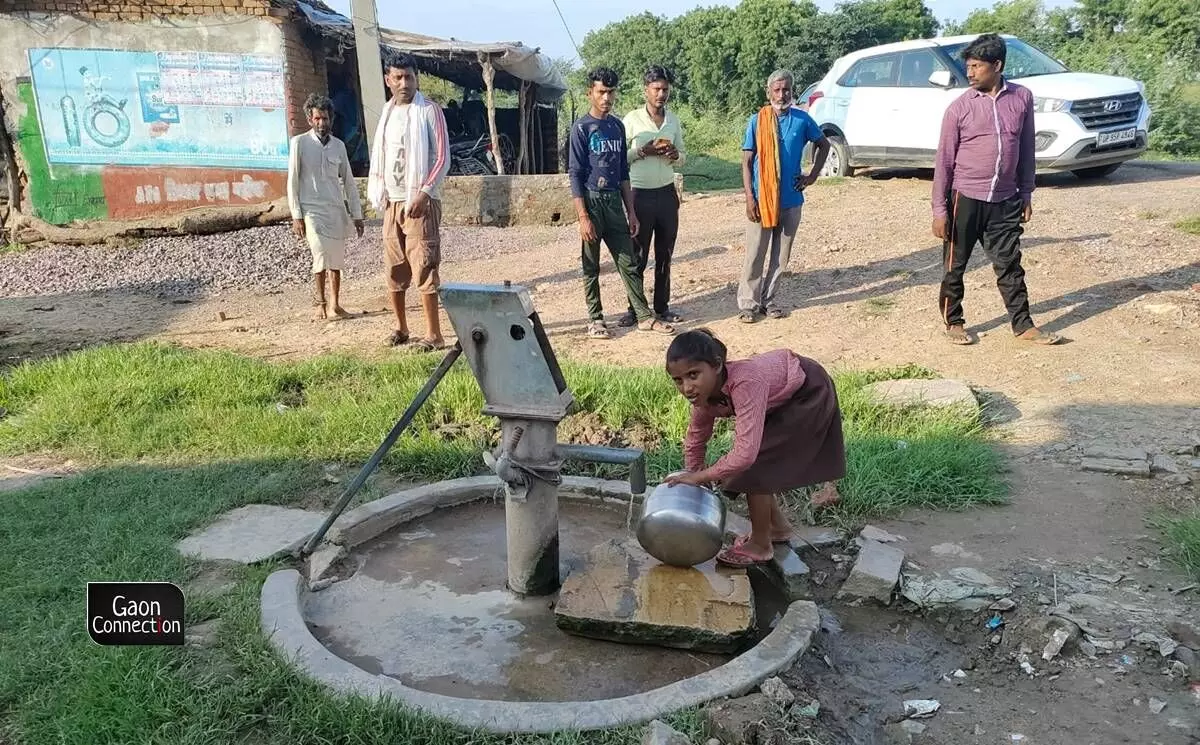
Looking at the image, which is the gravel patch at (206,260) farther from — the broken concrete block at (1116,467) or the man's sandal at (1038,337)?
the broken concrete block at (1116,467)

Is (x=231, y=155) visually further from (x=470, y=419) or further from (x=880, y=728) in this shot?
(x=880, y=728)

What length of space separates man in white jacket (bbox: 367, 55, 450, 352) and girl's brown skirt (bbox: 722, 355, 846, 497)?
2.90 m

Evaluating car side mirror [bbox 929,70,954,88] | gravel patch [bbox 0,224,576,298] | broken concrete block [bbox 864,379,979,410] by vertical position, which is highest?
car side mirror [bbox 929,70,954,88]

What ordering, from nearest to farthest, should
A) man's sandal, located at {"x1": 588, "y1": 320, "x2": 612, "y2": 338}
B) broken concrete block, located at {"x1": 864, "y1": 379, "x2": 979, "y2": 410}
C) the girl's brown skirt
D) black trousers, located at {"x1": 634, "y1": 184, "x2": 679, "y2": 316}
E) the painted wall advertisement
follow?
the girl's brown skirt → broken concrete block, located at {"x1": 864, "y1": 379, "x2": 979, "y2": 410} → black trousers, located at {"x1": 634, "y1": 184, "x2": 679, "y2": 316} → man's sandal, located at {"x1": 588, "y1": 320, "x2": 612, "y2": 338} → the painted wall advertisement

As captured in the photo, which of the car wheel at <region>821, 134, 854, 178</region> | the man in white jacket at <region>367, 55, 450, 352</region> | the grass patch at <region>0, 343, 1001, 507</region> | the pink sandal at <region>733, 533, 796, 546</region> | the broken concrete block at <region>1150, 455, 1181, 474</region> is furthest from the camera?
the car wheel at <region>821, 134, 854, 178</region>

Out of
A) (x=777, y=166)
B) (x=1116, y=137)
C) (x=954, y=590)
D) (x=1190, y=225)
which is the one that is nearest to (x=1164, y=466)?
(x=954, y=590)

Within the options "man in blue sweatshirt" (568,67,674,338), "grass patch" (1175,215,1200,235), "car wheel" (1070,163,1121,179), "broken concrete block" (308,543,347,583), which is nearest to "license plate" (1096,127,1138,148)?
"car wheel" (1070,163,1121,179)

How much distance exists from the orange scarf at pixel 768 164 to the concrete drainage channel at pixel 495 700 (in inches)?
143

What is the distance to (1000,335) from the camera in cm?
546

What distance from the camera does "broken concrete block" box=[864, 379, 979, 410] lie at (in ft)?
14.0

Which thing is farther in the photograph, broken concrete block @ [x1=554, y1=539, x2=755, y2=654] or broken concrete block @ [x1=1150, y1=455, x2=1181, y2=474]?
broken concrete block @ [x1=1150, y1=455, x2=1181, y2=474]

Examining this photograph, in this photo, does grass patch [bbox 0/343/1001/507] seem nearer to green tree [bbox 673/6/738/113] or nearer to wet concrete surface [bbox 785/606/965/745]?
wet concrete surface [bbox 785/606/965/745]

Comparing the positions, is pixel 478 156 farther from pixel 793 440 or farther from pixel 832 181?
pixel 793 440

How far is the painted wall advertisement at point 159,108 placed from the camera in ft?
33.0
